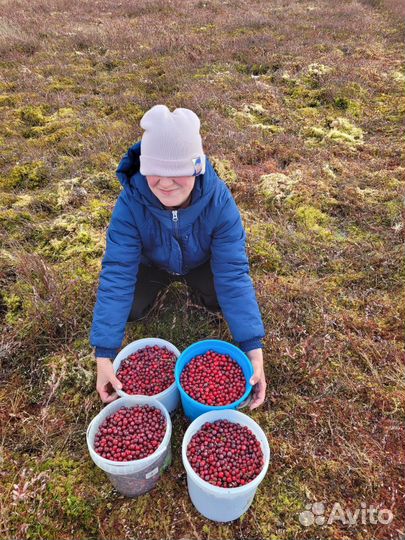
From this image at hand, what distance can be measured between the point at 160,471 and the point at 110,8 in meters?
15.9

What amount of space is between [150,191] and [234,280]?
916mm

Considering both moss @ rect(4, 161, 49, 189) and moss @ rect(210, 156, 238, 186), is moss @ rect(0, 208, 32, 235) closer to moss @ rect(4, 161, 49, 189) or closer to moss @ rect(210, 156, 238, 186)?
moss @ rect(4, 161, 49, 189)

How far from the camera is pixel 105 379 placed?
8.80ft

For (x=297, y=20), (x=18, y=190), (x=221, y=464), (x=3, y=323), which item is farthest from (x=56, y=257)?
(x=297, y=20)

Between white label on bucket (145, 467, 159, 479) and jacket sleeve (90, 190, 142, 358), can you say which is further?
jacket sleeve (90, 190, 142, 358)

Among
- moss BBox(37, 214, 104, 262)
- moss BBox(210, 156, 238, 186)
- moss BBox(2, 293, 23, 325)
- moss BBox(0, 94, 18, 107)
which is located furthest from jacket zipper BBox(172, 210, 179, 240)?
moss BBox(0, 94, 18, 107)

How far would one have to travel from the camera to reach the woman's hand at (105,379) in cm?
264

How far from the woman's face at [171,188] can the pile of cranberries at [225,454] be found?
1.53 metres

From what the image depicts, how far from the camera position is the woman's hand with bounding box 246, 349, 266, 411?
8.62ft

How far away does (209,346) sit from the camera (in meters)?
2.93

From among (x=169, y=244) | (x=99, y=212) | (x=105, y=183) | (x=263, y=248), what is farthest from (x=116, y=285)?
(x=105, y=183)

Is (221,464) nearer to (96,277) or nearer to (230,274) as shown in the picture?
(230,274)

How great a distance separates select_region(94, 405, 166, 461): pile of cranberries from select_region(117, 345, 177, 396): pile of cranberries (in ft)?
0.52

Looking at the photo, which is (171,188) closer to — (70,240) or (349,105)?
(70,240)
